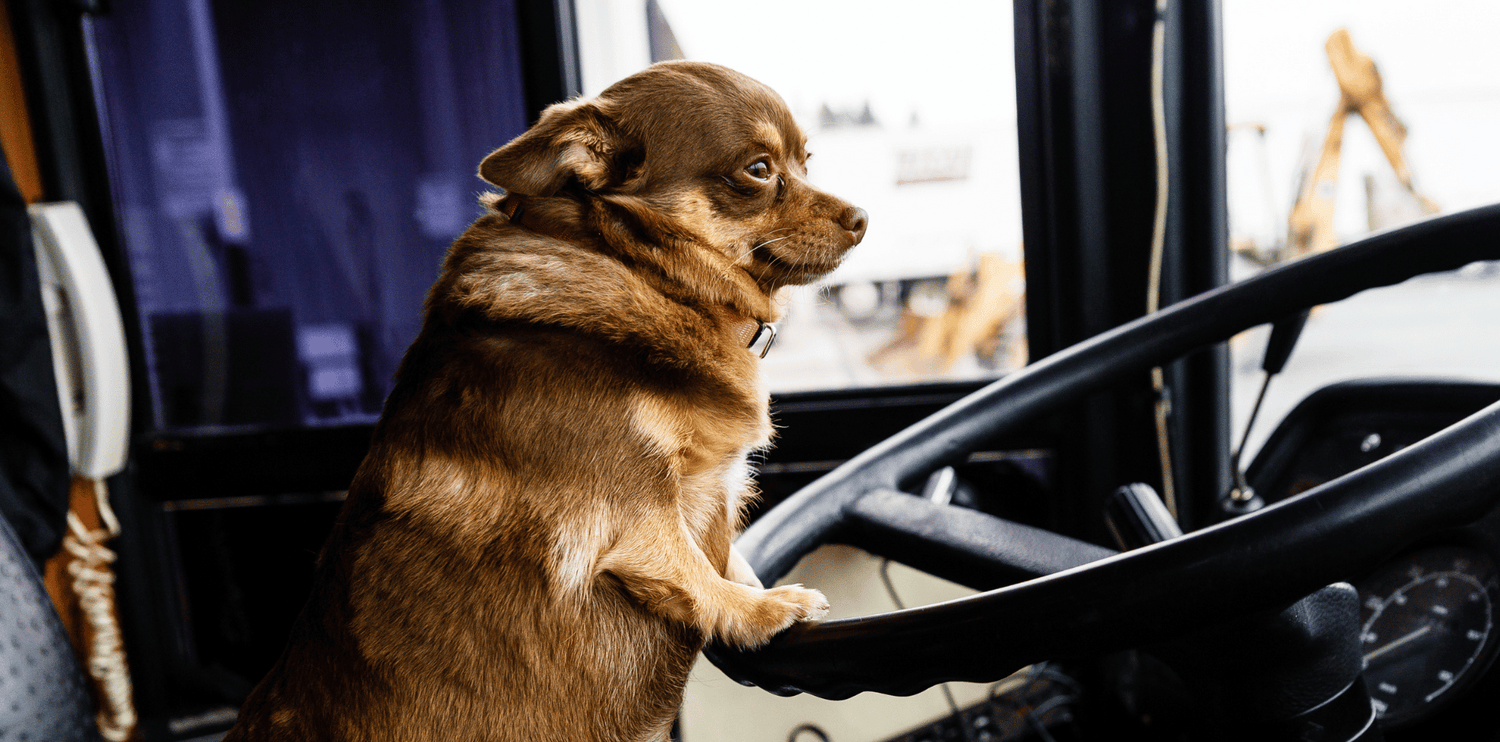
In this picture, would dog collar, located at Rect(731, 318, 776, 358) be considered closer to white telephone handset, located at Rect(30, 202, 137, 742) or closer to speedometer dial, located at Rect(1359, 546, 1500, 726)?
speedometer dial, located at Rect(1359, 546, 1500, 726)

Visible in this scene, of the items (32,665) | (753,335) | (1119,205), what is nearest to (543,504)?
(753,335)

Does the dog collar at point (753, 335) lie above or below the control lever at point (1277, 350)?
above

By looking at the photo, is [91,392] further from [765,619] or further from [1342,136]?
[1342,136]

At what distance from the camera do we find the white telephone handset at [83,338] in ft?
5.84

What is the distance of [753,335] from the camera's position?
0.77 metres

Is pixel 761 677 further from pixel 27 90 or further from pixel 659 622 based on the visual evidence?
pixel 27 90

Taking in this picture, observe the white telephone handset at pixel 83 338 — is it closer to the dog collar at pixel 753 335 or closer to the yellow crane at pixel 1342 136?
the dog collar at pixel 753 335

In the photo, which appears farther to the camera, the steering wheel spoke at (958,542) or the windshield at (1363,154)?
the windshield at (1363,154)

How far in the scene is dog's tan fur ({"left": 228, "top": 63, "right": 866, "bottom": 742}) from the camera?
61 cm

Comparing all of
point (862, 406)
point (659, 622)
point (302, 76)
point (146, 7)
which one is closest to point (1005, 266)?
point (862, 406)

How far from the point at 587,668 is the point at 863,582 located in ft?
3.69

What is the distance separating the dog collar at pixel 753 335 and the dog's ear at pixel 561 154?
0.59ft

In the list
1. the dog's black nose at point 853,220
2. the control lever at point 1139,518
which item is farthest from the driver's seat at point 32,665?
the control lever at point 1139,518

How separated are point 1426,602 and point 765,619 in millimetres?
868
